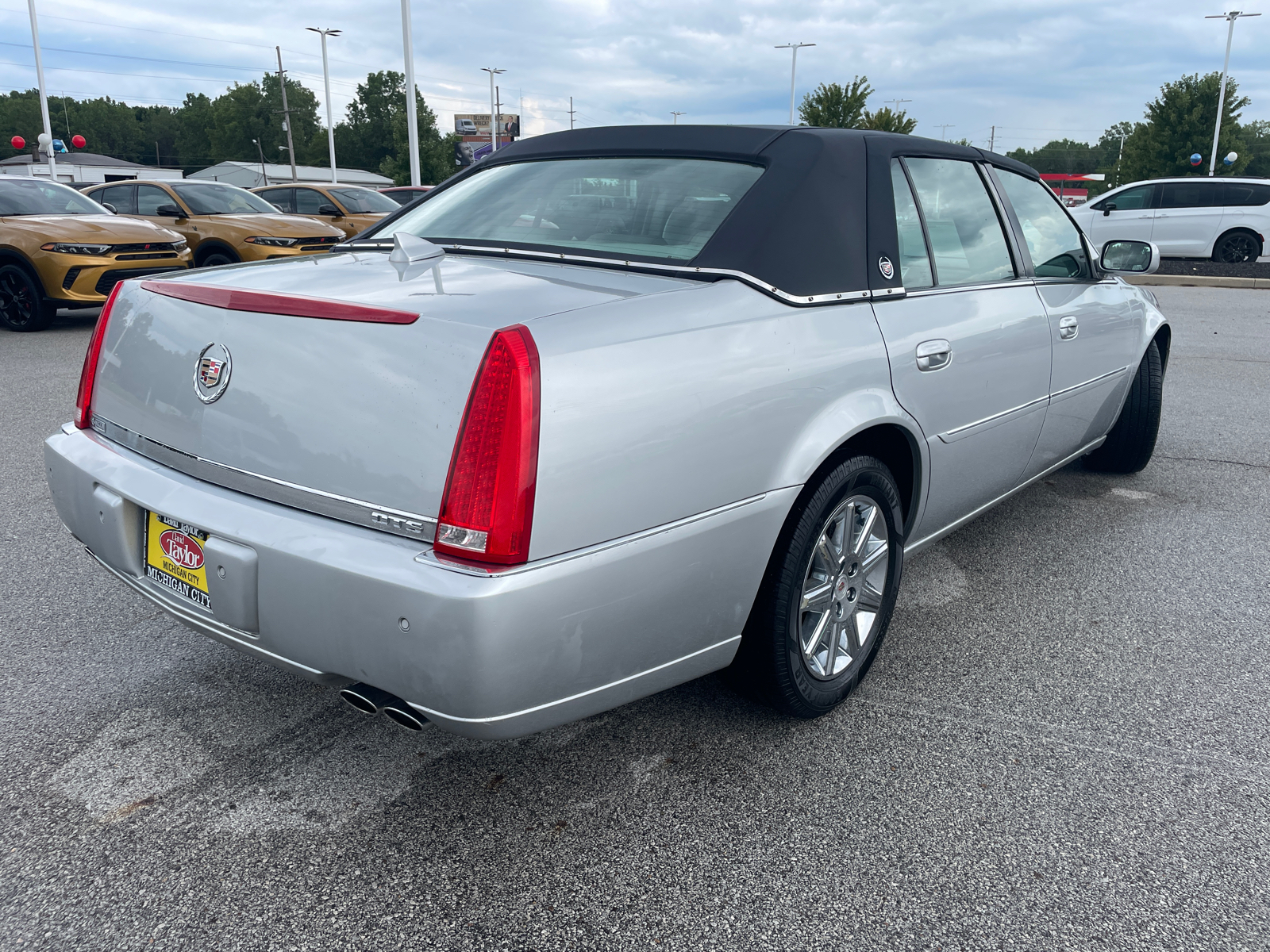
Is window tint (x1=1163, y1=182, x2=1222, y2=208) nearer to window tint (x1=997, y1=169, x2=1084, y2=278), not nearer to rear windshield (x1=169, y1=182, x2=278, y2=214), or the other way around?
rear windshield (x1=169, y1=182, x2=278, y2=214)

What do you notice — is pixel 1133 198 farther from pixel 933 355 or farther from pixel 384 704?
pixel 384 704

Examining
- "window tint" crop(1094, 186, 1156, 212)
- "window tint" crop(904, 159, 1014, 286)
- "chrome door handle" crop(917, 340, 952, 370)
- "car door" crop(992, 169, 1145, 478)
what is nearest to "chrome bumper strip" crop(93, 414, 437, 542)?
"chrome door handle" crop(917, 340, 952, 370)

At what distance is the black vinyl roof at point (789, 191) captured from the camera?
93.7 inches

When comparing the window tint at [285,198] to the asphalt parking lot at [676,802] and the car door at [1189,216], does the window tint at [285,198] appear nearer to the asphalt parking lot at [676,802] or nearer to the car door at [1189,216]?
the asphalt parking lot at [676,802]

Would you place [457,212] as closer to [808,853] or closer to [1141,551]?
[808,853]

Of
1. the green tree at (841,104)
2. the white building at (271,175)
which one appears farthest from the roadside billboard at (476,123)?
the green tree at (841,104)

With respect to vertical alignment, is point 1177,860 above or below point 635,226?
below

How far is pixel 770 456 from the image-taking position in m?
2.18

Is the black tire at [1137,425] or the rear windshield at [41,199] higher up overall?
the rear windshield at [41,199]

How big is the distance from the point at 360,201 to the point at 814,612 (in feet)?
46.1

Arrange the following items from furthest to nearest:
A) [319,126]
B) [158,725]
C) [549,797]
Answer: [319,126]
[158,725]
[549,797]

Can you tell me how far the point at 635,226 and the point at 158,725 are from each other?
1.85 metres

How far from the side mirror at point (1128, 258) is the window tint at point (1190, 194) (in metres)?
14.8

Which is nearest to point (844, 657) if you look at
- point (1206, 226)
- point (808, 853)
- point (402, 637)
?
point (808, 853)
